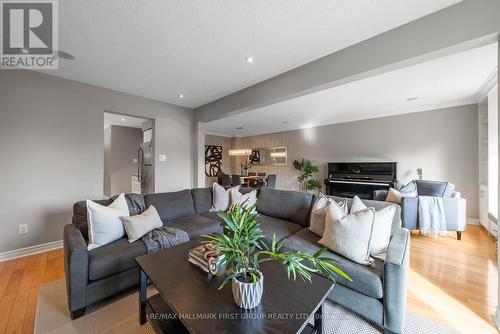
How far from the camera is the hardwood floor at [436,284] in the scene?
1.62 metres

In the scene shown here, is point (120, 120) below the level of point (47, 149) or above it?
above

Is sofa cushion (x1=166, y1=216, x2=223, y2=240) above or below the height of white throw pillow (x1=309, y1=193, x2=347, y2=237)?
below

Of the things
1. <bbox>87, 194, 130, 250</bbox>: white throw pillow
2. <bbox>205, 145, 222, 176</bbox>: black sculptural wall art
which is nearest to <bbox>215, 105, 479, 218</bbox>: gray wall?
<bbox>205, 145, 222, 176</bbox>: black sculptural wall art

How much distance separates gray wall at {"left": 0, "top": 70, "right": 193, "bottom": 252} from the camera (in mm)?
2635

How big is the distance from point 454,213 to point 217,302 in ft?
13.5

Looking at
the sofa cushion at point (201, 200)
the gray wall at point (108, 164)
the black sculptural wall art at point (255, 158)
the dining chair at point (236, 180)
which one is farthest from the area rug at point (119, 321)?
the black sculptural wall art at point (255, 158)

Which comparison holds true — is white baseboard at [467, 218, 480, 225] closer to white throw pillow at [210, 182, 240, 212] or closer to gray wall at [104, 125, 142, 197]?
white throw pillow at [210, 182, 240, 212]

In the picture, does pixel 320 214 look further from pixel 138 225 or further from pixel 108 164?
pixel 108 164

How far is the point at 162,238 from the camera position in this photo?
6.75 feet

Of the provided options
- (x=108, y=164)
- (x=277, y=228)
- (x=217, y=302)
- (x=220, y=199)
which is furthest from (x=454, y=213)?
(x=108, y=164)

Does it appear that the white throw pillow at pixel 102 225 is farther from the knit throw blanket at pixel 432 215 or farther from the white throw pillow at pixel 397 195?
the knit throw blanket at pixel 432 215

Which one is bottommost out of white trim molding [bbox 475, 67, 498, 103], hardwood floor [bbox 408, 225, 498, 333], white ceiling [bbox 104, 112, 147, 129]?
hardwood floor [bbox 408, 225, 498, 333]

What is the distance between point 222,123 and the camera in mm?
6285

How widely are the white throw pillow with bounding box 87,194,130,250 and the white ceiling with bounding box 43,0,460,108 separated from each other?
5.53 ft
